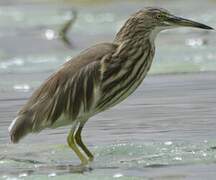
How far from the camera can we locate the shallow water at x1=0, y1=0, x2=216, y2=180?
8.48 metres

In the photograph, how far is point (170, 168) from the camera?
8312 millimetres

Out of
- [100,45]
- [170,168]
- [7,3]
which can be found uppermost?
[100,45]

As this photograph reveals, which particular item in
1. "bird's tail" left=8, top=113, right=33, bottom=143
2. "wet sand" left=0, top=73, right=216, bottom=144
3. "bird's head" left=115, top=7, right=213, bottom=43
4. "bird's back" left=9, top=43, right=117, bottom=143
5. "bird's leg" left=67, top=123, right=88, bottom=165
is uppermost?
"bird's head" left=115, top=7, right=213, bottom=43

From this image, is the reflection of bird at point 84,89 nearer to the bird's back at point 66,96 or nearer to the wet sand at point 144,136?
the bird's back at point 66,96

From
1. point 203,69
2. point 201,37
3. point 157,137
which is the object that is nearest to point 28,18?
point 201,37

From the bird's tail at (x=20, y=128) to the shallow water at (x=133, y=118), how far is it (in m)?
0.20

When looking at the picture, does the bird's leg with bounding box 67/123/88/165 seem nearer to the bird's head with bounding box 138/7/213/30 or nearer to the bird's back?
the bird's back

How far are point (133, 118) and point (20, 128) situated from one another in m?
2.11

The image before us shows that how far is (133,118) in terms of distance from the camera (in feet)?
35.9

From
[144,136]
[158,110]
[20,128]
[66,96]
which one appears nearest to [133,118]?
[158,110]

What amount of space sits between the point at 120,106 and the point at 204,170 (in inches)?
153

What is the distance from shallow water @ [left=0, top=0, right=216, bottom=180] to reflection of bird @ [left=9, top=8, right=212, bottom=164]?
0.30 m

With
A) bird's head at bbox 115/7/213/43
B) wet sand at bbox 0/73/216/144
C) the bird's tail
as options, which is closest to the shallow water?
wet sand at bbox 0/73/216/144

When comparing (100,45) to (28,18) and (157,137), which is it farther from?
(28,18)
